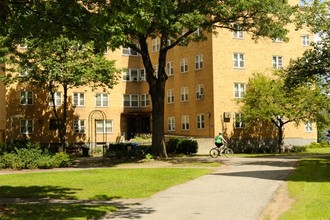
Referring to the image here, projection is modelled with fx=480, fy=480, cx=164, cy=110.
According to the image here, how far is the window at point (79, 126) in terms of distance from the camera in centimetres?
4959

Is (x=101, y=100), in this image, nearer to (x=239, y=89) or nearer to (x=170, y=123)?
(x=170, y=123)

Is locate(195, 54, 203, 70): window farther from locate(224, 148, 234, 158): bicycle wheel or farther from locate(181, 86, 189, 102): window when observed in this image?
locate(224, 148, 234, 158): bicycle wheel

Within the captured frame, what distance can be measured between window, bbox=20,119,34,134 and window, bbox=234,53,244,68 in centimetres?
2082

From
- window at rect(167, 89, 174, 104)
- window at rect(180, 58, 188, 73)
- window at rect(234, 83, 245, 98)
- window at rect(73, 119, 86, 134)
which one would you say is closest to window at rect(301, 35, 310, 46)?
window at rect(234, 83, 245, 98)

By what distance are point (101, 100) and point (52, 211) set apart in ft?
135

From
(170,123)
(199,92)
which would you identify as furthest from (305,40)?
(170,123)

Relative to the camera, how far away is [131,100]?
2117 inches

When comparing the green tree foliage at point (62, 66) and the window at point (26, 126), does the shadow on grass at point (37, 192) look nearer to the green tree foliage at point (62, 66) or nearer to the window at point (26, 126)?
the green tree foliage at point (62, 66)

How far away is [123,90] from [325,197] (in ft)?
139

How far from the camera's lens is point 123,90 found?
53406 mm

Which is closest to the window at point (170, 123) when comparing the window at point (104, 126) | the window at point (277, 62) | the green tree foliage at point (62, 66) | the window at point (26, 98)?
the window at point (104, 126)

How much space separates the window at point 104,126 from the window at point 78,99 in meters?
2.60

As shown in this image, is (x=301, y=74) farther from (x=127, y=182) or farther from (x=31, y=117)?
(x=31, y=117)

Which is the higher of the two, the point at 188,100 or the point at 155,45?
the point at 155,45
